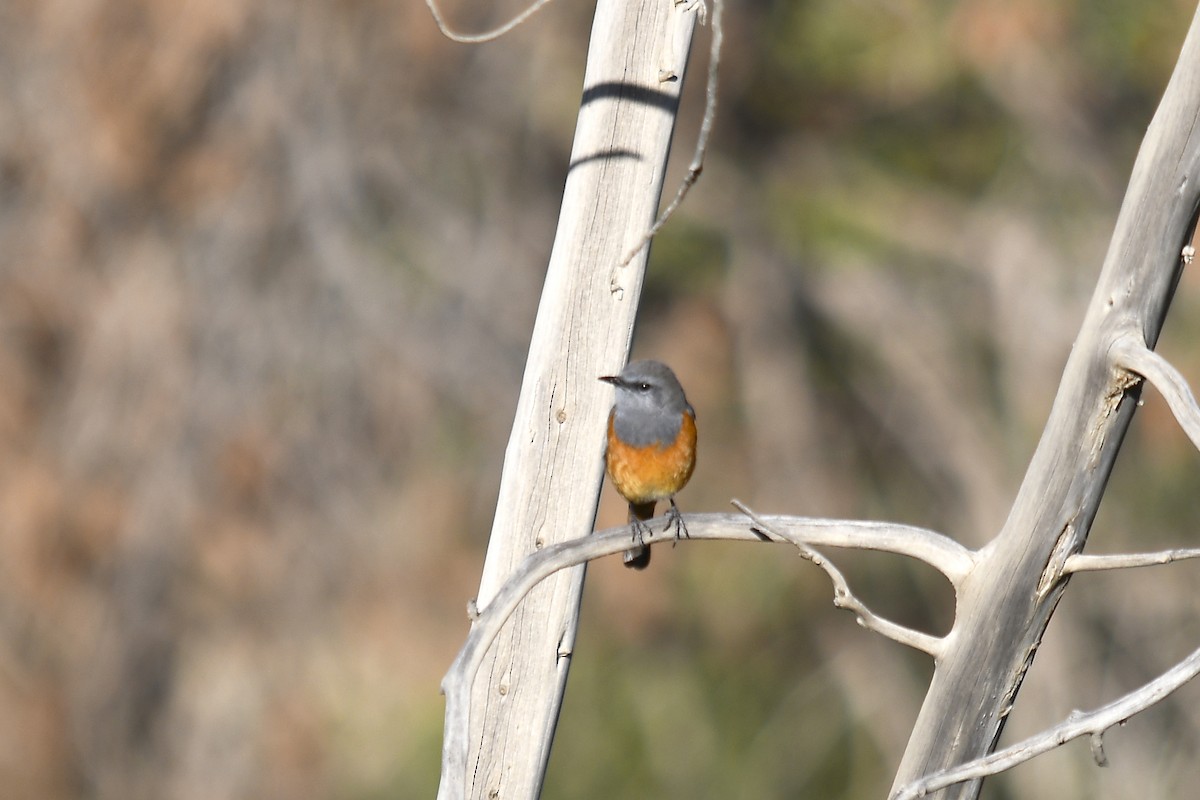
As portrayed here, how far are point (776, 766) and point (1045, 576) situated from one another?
8403mm

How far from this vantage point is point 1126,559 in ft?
7.48

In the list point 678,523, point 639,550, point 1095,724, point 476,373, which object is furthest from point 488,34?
point 476,373

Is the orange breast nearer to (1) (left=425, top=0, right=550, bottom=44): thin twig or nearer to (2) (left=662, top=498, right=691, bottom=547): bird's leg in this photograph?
(2) (left=662, top=498, right=691, bottom=547): bird's leg

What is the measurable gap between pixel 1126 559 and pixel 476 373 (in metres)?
6.12

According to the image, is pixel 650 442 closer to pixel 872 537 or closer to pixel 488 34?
pixel 872 537

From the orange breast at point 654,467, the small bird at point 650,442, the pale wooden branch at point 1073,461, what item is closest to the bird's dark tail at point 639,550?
the small bird at point 650,442

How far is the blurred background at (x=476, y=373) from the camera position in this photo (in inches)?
278

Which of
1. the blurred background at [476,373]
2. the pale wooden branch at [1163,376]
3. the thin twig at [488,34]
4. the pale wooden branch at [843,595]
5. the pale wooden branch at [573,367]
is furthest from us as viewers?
the blurred background at [476,373]

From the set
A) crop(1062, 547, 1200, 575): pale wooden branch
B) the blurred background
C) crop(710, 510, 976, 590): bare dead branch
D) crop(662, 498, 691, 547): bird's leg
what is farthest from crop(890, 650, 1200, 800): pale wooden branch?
the blurred background

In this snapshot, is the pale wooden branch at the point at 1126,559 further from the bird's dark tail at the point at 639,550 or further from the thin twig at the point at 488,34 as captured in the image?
the thin twig at the point at 488,34

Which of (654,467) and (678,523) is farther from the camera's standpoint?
(654,467)

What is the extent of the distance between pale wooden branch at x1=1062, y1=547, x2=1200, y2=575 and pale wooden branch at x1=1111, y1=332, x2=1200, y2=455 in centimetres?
21

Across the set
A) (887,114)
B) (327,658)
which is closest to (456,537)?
(327,658)

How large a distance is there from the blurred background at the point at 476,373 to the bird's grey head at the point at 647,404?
405 centimetres
